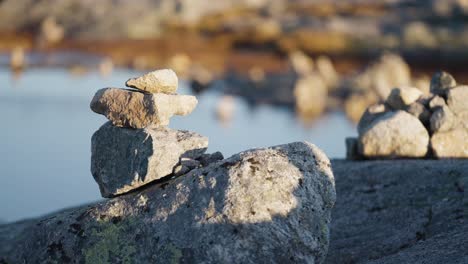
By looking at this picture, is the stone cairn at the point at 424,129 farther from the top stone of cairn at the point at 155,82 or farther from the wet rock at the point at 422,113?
the top stone of cairn at the point at 155,82

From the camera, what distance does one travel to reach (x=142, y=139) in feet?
36.5

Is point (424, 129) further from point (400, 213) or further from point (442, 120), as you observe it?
point (400, 213)

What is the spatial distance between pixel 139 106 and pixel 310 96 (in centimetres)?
3241

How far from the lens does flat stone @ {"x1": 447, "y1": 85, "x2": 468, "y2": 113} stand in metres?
16.8

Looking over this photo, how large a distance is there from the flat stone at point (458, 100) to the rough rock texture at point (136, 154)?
736cm

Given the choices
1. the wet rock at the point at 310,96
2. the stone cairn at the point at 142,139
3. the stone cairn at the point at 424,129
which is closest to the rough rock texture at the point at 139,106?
the stone cairn at the point at 142,139

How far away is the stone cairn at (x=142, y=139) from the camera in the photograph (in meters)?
11.0

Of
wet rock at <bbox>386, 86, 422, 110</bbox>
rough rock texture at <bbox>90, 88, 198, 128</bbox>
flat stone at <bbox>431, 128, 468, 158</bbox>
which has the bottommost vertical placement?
flat stone at <bbox>431, 128, 468, 158</bbox>

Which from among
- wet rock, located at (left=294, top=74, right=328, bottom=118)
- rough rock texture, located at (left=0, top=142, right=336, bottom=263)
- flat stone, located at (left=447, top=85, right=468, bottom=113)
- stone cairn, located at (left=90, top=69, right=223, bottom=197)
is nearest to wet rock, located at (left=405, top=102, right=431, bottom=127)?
flat stone, located at (left=447, top=85, right=468, bottom=113)

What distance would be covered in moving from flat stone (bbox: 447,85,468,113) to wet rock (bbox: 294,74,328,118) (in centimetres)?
2488

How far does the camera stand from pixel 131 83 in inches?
461

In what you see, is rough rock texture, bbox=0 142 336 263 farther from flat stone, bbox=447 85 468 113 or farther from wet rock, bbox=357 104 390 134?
wet rock, bbox=357 104 390 134

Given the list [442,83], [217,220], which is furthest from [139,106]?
[442,83]

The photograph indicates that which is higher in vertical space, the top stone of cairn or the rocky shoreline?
the top stone of cairn
